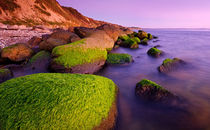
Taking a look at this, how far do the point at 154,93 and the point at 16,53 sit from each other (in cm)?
621

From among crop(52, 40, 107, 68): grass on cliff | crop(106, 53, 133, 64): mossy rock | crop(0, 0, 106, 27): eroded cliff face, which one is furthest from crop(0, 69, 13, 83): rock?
crop(0, 0, 106, 27): eroded cliff face

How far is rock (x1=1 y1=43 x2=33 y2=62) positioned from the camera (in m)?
5.00

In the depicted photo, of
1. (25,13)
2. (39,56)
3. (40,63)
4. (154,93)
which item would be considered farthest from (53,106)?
(25,13)

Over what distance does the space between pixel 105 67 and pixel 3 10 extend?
28255 millimetres

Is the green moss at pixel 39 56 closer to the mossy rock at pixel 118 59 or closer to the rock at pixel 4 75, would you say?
the rock at pixel 4 75

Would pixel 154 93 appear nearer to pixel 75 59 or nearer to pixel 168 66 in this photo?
pixel 168 66

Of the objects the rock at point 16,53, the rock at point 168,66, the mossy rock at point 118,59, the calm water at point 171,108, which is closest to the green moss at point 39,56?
the rock at point 16,53

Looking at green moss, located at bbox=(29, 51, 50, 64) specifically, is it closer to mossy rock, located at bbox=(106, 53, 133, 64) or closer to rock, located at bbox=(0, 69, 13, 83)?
rock, located at bbox=(0, 69, 13, 83)

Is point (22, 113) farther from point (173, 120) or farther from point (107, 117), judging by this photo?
point (173, 120)

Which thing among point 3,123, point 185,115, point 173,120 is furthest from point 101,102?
point 185,115

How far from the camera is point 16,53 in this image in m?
5.17

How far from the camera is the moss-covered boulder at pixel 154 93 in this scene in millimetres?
2729

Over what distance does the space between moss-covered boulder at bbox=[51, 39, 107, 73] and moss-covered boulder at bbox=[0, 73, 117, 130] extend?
2129 mm

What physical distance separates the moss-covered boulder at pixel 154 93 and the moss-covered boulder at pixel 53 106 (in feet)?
4.16
